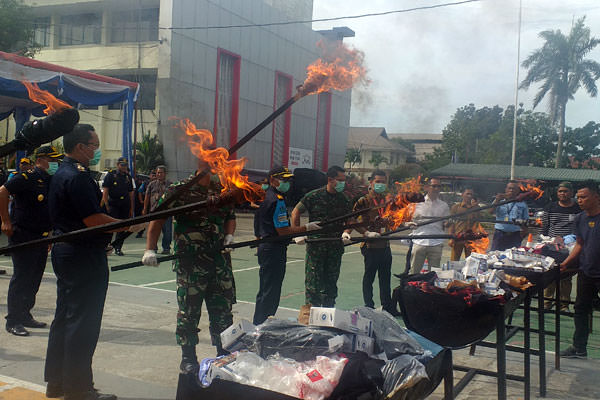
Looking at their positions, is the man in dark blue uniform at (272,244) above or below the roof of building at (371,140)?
below

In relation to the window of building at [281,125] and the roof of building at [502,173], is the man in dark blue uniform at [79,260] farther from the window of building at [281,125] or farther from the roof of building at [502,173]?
A: the roof of building at [502,173]

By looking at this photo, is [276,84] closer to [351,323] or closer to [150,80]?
[150,80]

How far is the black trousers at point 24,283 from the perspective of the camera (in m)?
5.95

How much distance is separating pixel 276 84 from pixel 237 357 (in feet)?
97.9

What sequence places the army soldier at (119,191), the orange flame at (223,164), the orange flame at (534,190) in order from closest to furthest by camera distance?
the orange flame at (223,164) < the orange flame at (534,190) < the army soldier at (119,191)

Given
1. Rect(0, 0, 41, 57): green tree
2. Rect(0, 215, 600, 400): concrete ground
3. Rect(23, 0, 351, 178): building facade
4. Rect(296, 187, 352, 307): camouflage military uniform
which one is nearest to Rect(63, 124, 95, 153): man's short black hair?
Rect(0, 215, 600, 400): concrete ground

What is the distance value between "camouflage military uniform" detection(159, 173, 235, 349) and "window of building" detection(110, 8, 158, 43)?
2501cm

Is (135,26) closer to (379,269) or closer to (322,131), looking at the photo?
(322,131)

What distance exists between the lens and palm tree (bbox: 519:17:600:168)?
38438mm

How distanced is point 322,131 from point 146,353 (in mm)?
31935

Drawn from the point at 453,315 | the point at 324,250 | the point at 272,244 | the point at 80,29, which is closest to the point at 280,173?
the point at 272,244

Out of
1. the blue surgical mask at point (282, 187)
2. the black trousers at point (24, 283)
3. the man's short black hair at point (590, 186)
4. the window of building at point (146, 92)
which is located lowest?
the black trousers at point (24, 283)

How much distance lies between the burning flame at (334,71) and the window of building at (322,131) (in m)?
31.4

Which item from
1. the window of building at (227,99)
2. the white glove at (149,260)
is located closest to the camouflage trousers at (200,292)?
the white glove at (149,260)
